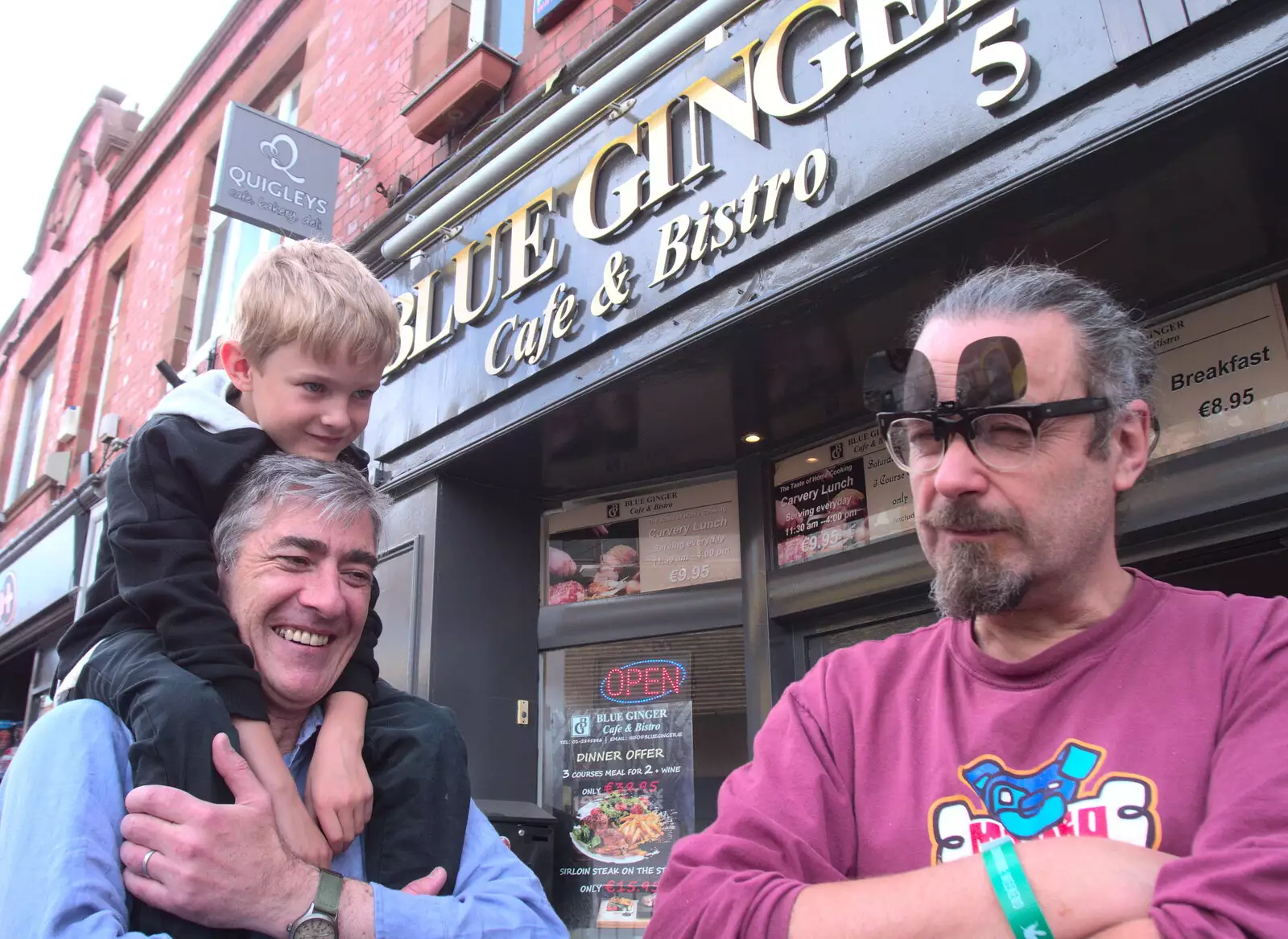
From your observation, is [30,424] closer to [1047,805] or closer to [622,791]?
[622,791]

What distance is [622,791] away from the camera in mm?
5012

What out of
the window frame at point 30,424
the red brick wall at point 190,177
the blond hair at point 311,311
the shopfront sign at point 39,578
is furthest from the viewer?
the window frame at point 30,424

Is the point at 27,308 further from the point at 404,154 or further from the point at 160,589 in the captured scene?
the point at 160,589

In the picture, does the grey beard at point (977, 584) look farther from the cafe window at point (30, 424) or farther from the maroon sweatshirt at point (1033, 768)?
the cafe window at point (30, 424)

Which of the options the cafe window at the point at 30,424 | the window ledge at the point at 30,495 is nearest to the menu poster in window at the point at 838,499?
the window ledge at the point at 30,495

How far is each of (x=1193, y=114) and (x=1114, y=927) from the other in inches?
93.1

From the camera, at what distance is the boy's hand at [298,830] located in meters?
1.66

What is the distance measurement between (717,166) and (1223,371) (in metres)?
2.01

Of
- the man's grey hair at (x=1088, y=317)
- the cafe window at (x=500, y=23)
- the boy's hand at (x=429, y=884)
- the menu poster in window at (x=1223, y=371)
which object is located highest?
the cafe window at (x=500, y=23)

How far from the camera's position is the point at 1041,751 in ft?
4.57

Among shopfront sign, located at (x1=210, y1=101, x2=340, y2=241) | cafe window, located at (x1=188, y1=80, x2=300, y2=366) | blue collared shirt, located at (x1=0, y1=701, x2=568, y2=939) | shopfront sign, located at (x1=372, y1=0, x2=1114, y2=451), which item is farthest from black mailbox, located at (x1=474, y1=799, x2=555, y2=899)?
cafe window, located at (x1=188, y1=80, x2=300, y2=366)

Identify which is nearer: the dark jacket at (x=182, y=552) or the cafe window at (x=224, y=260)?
the dark jacket at (x=182, y=552)

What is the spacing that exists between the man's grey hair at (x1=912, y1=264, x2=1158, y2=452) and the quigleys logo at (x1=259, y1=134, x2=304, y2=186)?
19.7 ft

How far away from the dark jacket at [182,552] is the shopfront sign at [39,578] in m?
9.12
